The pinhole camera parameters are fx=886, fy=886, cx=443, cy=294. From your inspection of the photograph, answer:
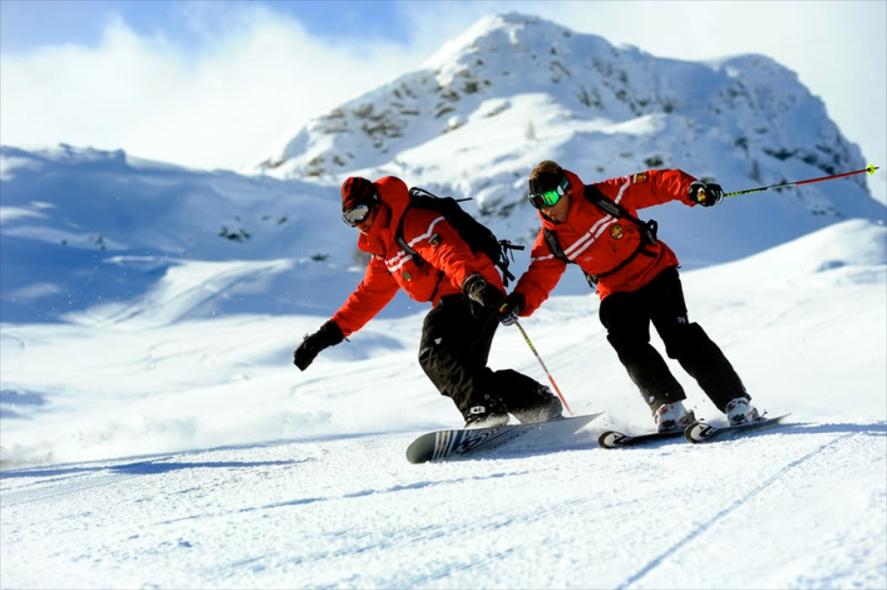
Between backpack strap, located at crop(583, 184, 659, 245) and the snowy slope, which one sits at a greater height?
the snowy slope

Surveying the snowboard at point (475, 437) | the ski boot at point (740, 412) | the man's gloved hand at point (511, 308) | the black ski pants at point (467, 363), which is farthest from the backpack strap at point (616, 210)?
the snowboard at point (475, 437)

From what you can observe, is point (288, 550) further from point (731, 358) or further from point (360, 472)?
point (731, 358)

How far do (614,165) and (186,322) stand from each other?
76.9ft

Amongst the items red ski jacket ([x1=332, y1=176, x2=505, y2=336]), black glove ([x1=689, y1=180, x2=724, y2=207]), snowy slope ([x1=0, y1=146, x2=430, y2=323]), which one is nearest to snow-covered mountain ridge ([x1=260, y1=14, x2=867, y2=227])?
snowy slope ([x1=0, y1=146, x2=430, y2=323])

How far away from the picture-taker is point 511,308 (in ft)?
14.0

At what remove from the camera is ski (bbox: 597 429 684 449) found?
3910 millimetres

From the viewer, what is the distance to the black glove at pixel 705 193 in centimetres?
419

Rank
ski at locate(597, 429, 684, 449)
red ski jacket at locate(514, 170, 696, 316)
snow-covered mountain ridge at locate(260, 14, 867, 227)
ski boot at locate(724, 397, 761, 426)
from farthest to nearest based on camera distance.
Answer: snow-covered mountain ridge at locate(260, 14, 867, 227), red ski jacket at locate(514, 170, 696, 316), ski boot at locate(724, 397, 761, 426), ski at locate(597, 429, 684, 449)

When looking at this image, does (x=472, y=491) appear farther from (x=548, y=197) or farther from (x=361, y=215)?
(x=361, y=215)

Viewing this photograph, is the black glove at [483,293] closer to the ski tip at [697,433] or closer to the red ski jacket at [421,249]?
the red ski jacket at [421,249]

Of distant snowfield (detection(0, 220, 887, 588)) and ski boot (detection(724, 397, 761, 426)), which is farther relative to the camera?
ski boot (detection(724, 397, 761, 426))

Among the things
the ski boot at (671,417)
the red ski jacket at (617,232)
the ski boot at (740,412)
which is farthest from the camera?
the red ski jacket at (617,232)

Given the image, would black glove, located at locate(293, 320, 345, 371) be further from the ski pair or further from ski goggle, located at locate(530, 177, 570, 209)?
the ski pair

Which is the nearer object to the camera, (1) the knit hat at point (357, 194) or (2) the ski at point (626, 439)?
(2) the ski at point (626, 439)
